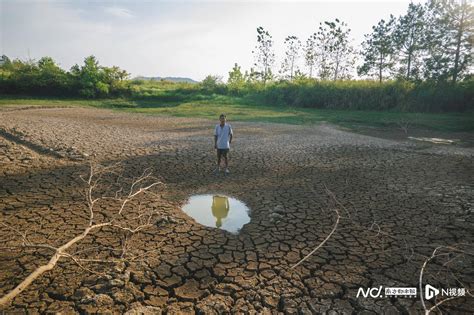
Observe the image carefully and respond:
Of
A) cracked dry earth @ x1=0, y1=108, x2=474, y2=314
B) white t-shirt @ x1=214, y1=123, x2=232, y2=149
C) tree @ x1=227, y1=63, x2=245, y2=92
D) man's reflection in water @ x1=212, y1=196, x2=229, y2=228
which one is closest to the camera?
cracked dry earth @ x1=0, y1=108, x2=474, y2=314

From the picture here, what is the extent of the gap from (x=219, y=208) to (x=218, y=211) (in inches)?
5.3

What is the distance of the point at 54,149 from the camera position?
8633mm

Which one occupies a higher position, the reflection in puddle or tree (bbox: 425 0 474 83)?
tree (bbox: 425 0 474 83)

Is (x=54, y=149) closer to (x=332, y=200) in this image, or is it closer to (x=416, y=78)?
(x=332, y=200)

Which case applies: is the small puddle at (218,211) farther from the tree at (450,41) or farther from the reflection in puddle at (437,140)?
the tree at (450,41)

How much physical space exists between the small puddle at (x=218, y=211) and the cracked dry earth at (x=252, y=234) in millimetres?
206

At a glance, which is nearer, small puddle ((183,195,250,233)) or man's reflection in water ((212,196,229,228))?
small puddle ((183,195,250,233))

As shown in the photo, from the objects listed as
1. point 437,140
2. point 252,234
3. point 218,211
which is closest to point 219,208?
point 218,211

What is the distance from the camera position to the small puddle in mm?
5059

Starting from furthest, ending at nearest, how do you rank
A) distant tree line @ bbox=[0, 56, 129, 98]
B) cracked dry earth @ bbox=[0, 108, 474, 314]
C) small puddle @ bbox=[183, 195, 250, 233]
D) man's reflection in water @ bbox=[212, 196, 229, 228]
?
distant tree line @ bbox=[0, 56, 129, 98]
man's reflection in water @ bbox=[212, 196, 229, 228]
small puddle @ bbox=[183, 195, 250, 233]
cracked dry earth @ bbox=[0, 108, 474, 314]

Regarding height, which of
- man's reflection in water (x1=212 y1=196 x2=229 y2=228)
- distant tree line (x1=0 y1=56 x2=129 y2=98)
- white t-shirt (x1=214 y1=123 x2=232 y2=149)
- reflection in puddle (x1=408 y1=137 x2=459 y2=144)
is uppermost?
distant tree line (x1=0 y1=56 x2=129 y2=98)

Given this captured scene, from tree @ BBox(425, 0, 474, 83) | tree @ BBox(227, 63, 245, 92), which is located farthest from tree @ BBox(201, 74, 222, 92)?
tree @ BBox(425, 0, 474, 83)

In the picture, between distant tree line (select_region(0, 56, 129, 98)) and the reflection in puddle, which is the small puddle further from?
distant tree line (select_region(0, 56, 129, 98))

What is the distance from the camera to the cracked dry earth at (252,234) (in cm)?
318
